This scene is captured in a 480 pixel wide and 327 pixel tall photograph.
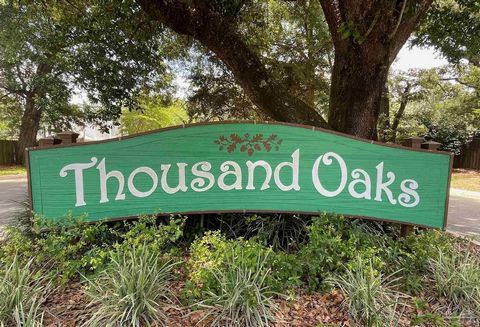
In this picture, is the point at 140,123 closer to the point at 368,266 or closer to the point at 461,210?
the point at 461,210

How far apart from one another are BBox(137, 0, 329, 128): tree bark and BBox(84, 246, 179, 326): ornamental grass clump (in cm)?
291

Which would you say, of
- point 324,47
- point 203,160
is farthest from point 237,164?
point 324,47

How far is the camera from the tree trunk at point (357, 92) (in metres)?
4.03

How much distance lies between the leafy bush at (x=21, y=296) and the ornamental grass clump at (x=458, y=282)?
3074 mm

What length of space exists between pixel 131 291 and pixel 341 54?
3.87m

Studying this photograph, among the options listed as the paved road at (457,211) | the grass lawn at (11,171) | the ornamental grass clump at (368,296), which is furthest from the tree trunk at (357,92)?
the grass lawn at (11,171)

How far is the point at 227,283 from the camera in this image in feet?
7.32

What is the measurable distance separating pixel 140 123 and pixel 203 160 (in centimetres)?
2503

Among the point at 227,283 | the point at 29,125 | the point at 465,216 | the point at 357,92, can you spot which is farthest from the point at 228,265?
the point at 29,125

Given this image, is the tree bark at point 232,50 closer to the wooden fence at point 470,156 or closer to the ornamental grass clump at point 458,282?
the ornamental grass clump at point 458,282

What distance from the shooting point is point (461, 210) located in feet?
21.9

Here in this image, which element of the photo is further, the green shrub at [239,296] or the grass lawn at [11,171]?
the grass lawn at [11,171]

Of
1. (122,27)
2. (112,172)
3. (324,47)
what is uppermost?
(324,47)

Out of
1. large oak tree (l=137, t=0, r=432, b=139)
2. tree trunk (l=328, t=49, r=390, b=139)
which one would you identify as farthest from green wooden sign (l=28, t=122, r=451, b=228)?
large oak tree (l=137, t=0, r=432, b=139)
